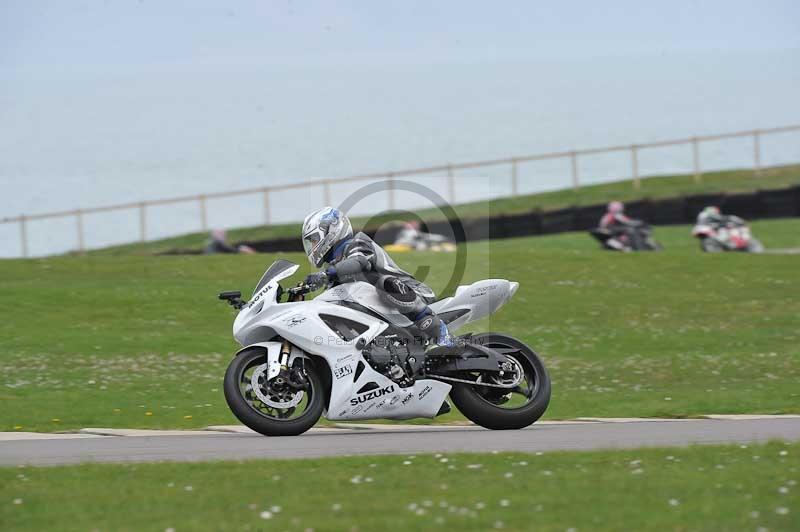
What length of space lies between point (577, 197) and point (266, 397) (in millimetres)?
38216

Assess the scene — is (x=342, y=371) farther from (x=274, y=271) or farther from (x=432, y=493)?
(x=432, y=493)

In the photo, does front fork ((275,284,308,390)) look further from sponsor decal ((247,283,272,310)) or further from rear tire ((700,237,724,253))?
rear tire ((700,237,724,253))

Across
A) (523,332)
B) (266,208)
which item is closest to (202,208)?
(266,208)

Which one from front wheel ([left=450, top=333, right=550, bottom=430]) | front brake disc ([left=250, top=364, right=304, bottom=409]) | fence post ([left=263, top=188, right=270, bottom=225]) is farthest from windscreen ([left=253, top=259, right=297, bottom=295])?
fence post ([left=263, top=188, right=270, bottom=225])

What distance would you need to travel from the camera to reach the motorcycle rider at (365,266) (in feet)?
36.2

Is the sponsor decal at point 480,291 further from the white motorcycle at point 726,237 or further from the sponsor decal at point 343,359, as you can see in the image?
the white motorcycle at point 726,237

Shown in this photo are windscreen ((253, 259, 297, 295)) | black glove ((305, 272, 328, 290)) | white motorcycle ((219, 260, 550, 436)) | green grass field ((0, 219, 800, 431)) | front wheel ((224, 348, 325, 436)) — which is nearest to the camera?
front wheel ((224, 348, 325, 436))

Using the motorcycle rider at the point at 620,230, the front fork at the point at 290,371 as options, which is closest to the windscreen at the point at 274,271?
the front fork at the point at 290,371

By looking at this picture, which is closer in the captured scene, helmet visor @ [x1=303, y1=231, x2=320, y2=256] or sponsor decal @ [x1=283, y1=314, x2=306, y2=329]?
A: sponsor decal @ [x1=283, y1=314, x2=306, y2=329]

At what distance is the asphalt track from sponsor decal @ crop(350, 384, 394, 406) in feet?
1.01

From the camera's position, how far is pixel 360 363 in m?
11.0

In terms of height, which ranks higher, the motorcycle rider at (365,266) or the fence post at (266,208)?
the fence post at (266,208)

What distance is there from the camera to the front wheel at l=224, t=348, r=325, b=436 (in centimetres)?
1055

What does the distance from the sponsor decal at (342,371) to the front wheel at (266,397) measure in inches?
6.3
